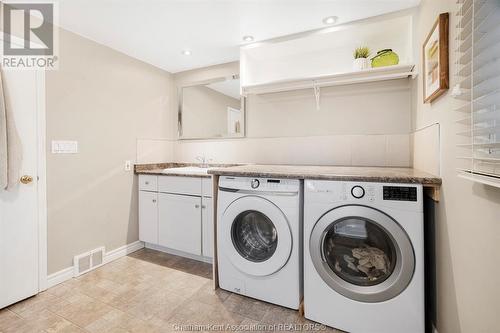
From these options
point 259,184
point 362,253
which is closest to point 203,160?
point 259,184

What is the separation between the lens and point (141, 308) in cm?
164

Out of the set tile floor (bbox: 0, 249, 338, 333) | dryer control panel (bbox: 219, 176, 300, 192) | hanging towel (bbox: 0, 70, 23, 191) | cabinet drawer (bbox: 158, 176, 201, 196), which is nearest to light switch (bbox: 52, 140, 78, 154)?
hanging towel (bbox: 0, 70, 23, 191)

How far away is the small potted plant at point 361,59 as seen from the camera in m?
1.94

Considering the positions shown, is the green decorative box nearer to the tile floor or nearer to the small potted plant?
the small potted plant

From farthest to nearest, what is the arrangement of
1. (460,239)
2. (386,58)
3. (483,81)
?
(386,58) < (460,239) < (483,81)

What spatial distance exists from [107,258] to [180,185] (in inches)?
40.3

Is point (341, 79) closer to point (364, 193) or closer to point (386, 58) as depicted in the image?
point (386, 58)

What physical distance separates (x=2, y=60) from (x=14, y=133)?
0.50 metres

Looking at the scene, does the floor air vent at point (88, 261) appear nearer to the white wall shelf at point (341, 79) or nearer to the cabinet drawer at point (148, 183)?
the cabinet drawer at point (148, 183)

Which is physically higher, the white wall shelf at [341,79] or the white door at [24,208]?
the white wall shelf at [341,79]

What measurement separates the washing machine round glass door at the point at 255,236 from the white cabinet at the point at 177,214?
1.41 ft

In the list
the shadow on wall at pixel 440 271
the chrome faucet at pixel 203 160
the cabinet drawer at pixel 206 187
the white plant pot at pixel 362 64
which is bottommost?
the shadow on wall at pixel 440 271

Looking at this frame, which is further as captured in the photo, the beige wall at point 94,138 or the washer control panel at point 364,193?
the beige wall at point 94,138

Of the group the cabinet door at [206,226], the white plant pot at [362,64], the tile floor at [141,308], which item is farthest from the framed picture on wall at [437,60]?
the cabinet door at [206,226]
